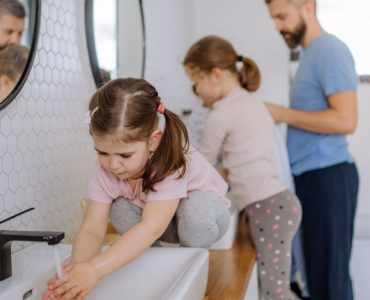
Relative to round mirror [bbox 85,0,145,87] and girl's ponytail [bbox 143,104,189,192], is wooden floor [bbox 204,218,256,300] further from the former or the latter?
round mirror [bbox 85,0,145,87]

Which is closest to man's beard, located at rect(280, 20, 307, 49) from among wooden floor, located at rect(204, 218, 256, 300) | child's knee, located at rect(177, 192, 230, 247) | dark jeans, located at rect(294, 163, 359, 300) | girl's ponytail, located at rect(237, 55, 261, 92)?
girl's ponytail, located at rect(237, 55, 261, 92)

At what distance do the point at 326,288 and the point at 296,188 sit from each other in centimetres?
38

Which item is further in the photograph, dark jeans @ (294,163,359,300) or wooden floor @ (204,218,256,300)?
dark jeans @ (294,163,359,300)

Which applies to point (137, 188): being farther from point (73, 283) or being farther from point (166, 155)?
point (73, 283)

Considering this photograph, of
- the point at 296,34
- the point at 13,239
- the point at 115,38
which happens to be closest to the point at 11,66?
the point at 13,239

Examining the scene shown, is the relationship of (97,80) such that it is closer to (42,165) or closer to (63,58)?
(63,58)

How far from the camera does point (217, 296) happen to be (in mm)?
1122

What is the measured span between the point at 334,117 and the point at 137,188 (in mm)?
814

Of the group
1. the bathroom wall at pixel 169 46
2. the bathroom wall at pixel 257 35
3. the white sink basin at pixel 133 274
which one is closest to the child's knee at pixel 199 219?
the white sink basin at pixel 133 274

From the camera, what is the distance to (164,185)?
1.00 metres

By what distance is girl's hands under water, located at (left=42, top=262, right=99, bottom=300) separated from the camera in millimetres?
769

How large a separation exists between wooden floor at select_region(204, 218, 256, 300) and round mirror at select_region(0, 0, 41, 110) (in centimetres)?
64

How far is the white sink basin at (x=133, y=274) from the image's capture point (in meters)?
0.85

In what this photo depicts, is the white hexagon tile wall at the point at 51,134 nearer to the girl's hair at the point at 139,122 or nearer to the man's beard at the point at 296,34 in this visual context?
the girl's hair at the point at 139,122
